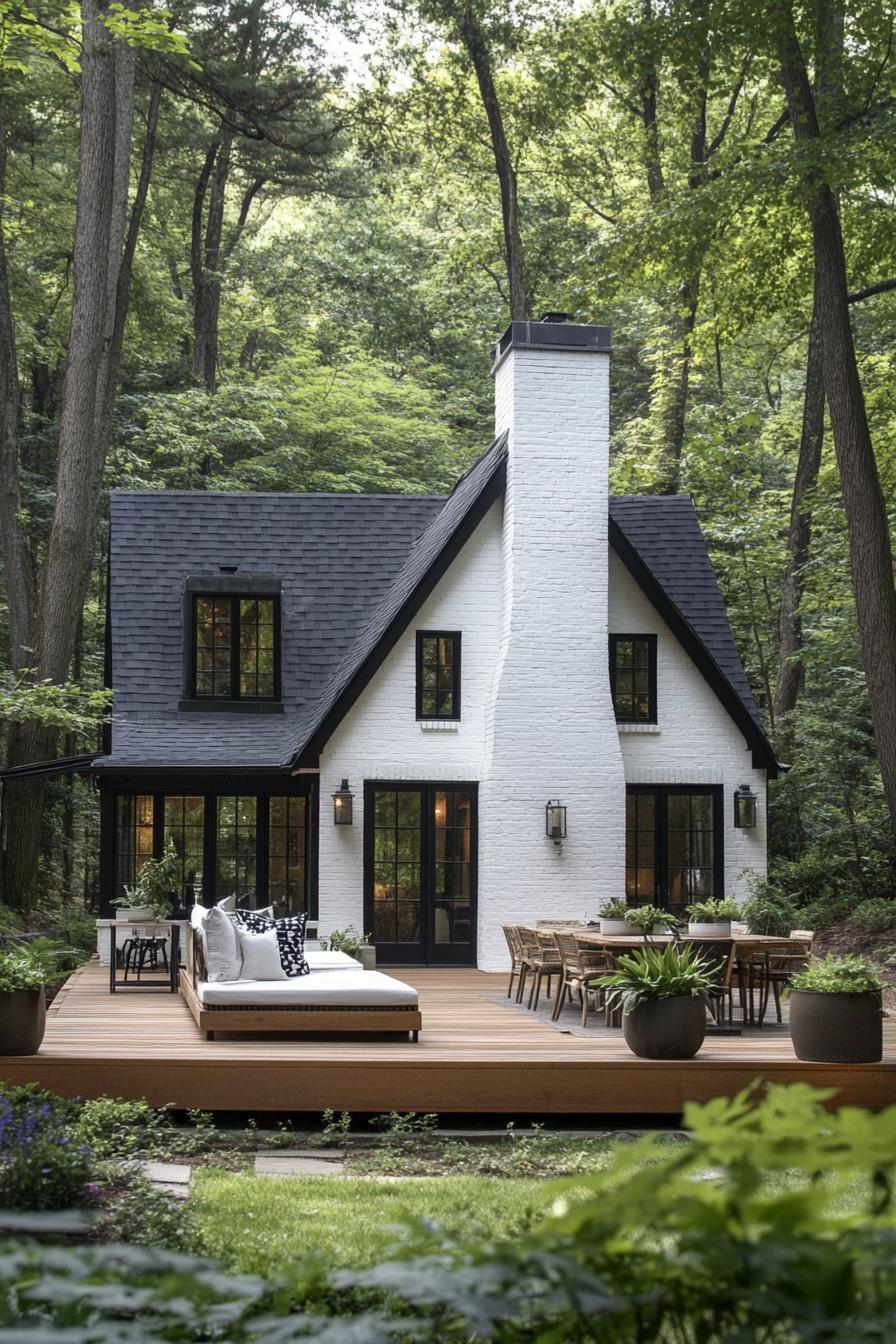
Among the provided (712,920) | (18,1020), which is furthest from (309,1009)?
(712,920)

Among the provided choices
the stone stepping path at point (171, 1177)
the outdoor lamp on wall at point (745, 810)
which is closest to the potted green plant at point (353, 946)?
the outdoor lamp on wall at point (745, 810)

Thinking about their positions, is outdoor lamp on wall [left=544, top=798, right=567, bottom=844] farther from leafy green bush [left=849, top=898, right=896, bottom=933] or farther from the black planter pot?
the black planter pot

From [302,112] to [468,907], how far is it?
13.5m

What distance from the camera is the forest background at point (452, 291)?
14789 mm

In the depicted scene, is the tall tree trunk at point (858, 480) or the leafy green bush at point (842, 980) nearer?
the leafy green bush at point (842, 980)

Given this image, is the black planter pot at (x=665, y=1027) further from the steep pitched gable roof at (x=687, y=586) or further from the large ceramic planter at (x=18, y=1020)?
the steep pitched gable roof at (x=687, y=586)

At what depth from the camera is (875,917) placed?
1730 centimetres

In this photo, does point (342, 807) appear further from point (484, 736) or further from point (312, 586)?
point (312, 586)

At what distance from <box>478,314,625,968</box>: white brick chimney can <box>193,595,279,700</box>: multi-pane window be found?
9.24 ft

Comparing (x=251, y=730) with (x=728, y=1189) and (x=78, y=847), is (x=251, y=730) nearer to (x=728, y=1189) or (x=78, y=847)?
(x=78, y=847)

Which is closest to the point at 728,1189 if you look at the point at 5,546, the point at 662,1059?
the point at 662,1059

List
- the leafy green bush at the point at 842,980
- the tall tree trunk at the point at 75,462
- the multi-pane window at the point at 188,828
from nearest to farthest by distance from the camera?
the leafy green bush at the point at 842,980
the multi-pane window at the point at 188,828
the tall tree trunk at the point at 75,462

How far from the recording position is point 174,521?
1869cm

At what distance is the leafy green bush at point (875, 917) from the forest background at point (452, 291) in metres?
0.06
